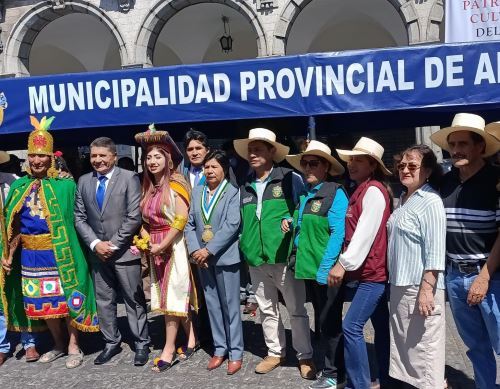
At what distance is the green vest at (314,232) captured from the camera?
3203 mm

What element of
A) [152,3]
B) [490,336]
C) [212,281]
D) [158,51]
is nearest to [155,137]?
[212,281]

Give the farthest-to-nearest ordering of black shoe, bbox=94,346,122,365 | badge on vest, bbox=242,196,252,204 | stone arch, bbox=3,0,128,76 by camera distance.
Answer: stone arch, bbox=3,0,128,76 < black shoe, bbox=94,346,122,365 < badge on vest, bbox=242,196,252,204

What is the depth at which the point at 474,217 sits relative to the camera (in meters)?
2.68

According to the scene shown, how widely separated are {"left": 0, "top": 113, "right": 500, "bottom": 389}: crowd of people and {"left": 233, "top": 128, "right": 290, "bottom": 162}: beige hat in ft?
0.05

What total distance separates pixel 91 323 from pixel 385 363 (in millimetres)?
2558

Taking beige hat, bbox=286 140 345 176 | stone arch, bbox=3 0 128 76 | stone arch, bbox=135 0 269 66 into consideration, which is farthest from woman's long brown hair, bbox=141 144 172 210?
stone arch, bbox=3 0 128 76

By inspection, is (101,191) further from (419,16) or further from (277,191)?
(419,16)

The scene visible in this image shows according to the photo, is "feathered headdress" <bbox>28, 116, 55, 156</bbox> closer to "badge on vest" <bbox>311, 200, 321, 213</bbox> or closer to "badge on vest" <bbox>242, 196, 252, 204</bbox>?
"badge on vest" <bbox>242, 196, 252, 204</bbox>

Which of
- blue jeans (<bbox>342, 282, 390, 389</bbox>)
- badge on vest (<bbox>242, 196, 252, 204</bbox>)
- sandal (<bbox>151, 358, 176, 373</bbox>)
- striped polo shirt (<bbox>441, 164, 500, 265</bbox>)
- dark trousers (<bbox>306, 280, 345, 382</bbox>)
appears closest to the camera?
striped polo shirt (<bbox>441, 164, 500, 265</bbox>)

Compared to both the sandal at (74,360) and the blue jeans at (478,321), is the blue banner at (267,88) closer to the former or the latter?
the blue jeans at (478,321)

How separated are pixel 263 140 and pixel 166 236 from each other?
1.15 meters

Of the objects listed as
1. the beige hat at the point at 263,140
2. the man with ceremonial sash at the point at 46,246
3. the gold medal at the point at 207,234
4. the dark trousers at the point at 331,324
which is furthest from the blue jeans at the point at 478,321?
the man with ceremonial sash at the point at 46,246

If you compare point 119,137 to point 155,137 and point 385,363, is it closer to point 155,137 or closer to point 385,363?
point 155,137

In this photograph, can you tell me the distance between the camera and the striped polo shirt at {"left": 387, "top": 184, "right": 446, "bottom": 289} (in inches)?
107
